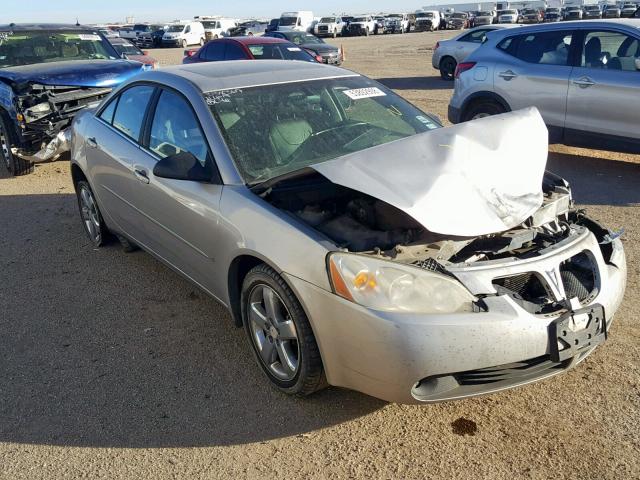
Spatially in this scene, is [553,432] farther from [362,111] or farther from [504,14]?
[504,14]

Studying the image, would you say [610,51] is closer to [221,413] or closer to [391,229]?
[391,229]

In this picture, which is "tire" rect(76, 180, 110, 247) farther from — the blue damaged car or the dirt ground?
the blue damaged car

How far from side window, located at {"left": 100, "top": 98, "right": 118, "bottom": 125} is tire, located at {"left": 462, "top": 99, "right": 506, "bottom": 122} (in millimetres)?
4938

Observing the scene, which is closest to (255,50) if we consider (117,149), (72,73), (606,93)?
(72,73)

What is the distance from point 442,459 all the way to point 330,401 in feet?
2.26

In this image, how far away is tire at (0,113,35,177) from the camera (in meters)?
8.26

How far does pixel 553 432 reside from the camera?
9.71ft

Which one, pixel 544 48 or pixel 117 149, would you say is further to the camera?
pixel 544 48

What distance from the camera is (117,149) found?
4.61 m

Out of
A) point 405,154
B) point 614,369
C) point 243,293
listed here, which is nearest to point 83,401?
point 243,293

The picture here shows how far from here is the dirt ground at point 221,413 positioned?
2.83 meters

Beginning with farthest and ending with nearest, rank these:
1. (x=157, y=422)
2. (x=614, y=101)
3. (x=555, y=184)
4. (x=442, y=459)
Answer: (x=614, y=101)
(x=555, y=184)
(x=157, y=422)
(x=442, y=459)

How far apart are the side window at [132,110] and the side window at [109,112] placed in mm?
74

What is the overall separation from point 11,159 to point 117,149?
4.59 m
